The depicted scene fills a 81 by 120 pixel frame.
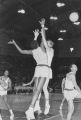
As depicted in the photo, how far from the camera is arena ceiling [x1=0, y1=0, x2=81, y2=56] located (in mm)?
22719

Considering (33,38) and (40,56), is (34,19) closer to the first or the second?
(33,38)

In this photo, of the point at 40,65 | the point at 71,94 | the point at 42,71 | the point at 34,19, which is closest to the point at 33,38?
the point at 34,19

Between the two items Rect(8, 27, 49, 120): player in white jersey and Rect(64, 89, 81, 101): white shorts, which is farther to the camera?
Rect(64, 89, 81, 101): white shorts

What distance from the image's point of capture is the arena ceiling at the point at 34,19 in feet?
74.5

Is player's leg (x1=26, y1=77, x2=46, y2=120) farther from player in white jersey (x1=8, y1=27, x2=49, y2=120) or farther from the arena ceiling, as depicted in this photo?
the arena ceiling

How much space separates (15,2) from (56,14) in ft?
14.3

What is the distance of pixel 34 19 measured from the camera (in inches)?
1038

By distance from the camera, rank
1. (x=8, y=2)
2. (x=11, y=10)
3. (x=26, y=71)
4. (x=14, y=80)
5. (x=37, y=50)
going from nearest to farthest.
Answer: (x=37, y=50), (x=8, y=2), (x=11, y=10), (x=14, y=80), (x=26, y=71)

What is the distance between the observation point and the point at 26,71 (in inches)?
1300

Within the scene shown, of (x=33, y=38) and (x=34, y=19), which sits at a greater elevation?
(x=34, y=19)

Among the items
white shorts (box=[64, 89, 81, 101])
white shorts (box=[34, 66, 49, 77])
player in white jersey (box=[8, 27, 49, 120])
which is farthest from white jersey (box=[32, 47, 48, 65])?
white shorts (box=[64, 89, 81, 101])

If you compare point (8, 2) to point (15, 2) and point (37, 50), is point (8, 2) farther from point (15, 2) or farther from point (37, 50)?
point (37, 50)

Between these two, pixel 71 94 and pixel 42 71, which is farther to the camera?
pixel 71 94

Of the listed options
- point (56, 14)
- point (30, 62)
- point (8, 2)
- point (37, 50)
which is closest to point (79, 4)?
point (56, 14)
